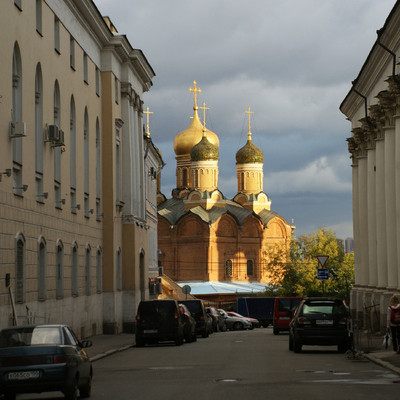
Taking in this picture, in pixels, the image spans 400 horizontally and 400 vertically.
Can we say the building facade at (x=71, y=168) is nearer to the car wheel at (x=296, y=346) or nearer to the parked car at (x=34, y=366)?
the car wheel at (x=296, y=346)

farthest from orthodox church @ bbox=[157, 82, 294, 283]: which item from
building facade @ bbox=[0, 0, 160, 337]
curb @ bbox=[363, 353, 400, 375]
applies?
curb @ bbox=[363, 353, 400, 375]

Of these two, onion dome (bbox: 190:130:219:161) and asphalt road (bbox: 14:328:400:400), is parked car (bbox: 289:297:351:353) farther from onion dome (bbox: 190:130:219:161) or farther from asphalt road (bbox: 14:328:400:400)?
onion dome (bbox: 190:130:219:161)

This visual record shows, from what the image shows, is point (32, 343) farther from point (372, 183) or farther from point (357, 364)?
point (372, 183)

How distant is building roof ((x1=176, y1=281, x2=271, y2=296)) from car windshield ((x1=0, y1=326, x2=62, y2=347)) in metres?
81.7

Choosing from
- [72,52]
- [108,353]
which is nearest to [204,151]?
[72,52]

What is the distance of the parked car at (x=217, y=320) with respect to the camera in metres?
52.2

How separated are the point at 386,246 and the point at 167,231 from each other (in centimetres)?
6988

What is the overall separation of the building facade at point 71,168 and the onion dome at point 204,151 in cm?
5856

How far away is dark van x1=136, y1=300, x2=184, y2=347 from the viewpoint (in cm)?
3241

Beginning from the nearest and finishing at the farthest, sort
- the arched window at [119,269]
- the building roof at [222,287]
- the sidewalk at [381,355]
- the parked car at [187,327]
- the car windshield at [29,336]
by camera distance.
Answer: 1. the car windshield at [29,336]
2. the sidewalk at [381,355]
3. the parked car at [187,327]
4. the arched window at [119,269]
5. the building roof at [222,287]

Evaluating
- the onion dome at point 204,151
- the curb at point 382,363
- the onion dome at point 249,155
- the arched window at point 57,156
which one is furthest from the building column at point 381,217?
the onion dome at point 249,155

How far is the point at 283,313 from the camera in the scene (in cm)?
4584

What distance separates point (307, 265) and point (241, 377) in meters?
75.1

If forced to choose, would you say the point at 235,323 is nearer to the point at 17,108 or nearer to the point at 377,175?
the point at 377,175
